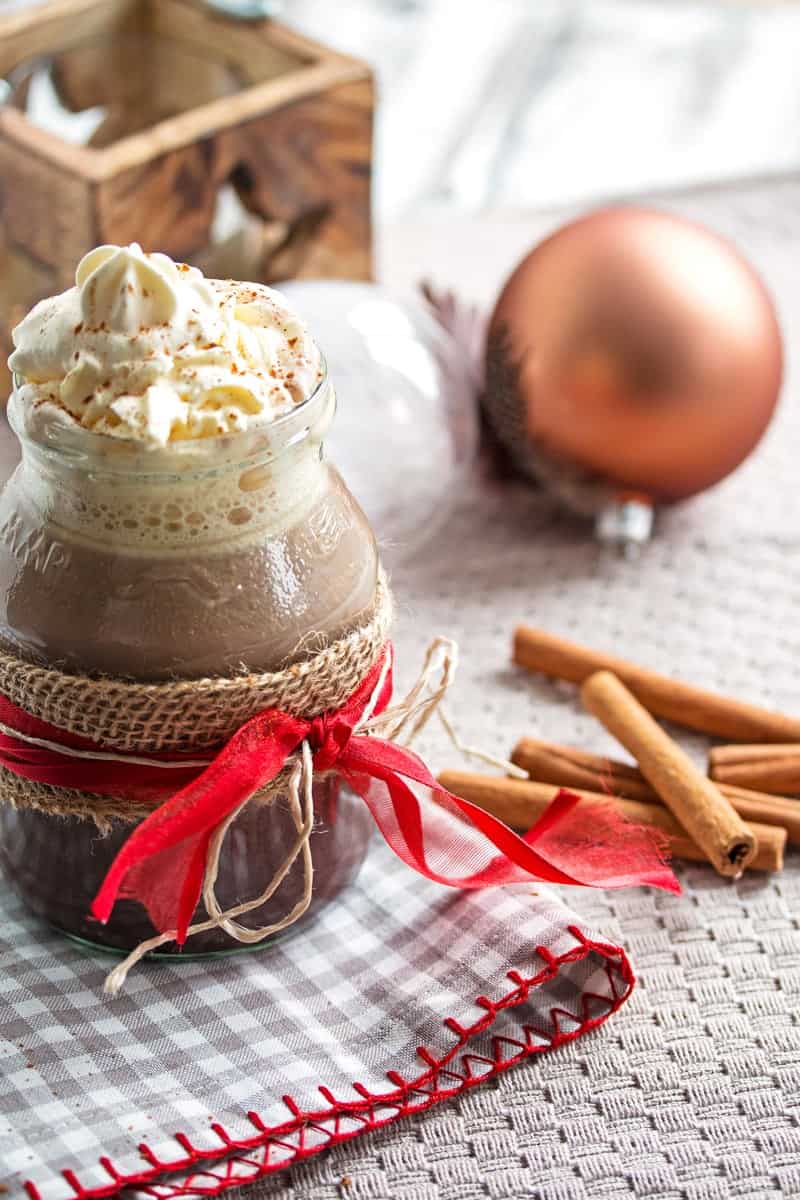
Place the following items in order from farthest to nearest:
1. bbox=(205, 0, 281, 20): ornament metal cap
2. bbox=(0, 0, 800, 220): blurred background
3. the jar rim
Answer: bbox=(0, 0, 800, 220): blurred background
bbox=(205, 0, 281, 20): ornament metal cap
the jar rim

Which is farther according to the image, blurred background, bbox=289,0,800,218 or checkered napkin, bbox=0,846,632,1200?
blurred background, bbox=289,0,800,218

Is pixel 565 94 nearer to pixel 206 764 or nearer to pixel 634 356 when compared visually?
pixel 634 356

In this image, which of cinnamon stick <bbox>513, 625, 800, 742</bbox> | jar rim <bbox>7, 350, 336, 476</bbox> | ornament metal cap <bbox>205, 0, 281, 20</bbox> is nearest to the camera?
jar rim <bbox>7, 350, 336, 476</bbox>

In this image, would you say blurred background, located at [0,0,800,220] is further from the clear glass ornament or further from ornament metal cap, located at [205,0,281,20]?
the clear glass ornament

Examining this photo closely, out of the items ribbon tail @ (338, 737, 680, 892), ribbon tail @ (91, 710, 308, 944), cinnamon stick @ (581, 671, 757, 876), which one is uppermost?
ribbon tail @ (91, 710, 308, 944)

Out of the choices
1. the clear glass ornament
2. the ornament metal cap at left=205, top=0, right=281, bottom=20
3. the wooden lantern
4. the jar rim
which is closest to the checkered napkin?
the jar rim

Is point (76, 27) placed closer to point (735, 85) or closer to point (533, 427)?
point (533, 427)

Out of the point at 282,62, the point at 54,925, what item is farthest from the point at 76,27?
the point at 54,925
